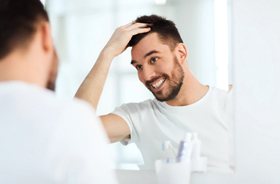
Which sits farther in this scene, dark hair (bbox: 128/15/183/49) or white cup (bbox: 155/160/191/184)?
dark hair (bbox: 128/15/183/49)

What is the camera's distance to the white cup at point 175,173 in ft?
4.15

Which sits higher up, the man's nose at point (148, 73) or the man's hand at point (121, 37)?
the man's hand at point (121, 37)

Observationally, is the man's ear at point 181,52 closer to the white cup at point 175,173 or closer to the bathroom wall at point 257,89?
the bathroom wall at point 257,89

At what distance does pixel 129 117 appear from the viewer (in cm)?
152

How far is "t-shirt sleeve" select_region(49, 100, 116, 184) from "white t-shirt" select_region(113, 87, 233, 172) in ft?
2.04

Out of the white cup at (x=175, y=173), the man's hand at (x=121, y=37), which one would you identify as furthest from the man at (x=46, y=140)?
the man's hand at (x=121, y=37)

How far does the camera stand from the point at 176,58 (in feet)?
4.70

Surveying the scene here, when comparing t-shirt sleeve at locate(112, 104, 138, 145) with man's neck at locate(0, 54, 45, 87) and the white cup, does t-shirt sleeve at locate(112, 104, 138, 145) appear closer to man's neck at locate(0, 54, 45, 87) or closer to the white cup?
the white cup

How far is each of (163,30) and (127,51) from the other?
0.48 feet

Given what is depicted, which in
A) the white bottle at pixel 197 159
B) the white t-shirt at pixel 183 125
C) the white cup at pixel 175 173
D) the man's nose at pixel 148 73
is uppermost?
the man's nose at pixel 148 73

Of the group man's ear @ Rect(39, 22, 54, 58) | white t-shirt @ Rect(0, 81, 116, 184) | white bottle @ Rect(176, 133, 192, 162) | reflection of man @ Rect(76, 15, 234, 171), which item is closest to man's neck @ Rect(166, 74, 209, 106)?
reflection of man @ Rect(76, 15, 234, 171)

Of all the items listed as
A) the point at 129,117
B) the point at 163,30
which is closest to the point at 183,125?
the point at 129,117

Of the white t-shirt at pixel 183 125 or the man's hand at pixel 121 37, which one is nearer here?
the white t-shirt at pixel 183 125

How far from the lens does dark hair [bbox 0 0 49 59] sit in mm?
859
